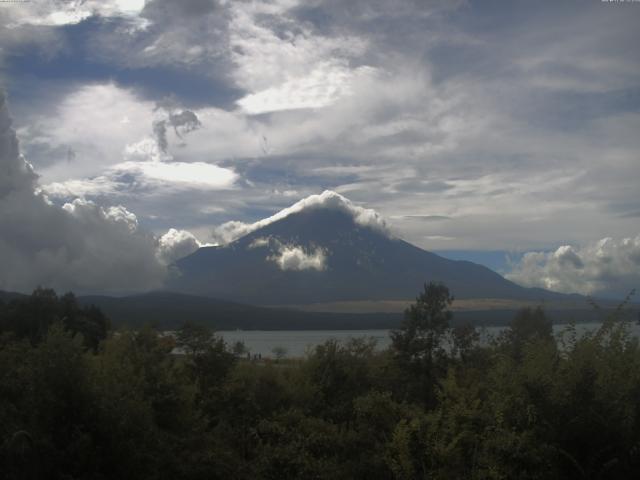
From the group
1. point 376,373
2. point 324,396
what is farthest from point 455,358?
point 324,396

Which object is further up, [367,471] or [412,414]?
[412,414]

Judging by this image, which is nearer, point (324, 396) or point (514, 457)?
point (514, 457)

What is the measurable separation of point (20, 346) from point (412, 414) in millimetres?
14666

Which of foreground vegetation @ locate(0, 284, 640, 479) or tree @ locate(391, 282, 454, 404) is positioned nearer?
foreground vegetation @ locate(0, 284, 640, 479)

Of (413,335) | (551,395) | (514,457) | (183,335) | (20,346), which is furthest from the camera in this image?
(413,335)

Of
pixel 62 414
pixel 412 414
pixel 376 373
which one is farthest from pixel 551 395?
pixel 376 373

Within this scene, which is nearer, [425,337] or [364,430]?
[364,430]

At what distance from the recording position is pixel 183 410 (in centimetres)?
1923

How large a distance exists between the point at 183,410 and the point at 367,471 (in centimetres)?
695

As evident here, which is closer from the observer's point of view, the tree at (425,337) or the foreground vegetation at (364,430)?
the foreground vegetation at (364,430)

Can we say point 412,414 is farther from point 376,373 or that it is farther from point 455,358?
point 455,358

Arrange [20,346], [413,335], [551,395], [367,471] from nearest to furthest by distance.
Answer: [551,395] → [367,471] → [20,346] → [413,335]

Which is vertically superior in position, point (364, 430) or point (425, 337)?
point (425, 337)

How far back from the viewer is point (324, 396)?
26641mm
